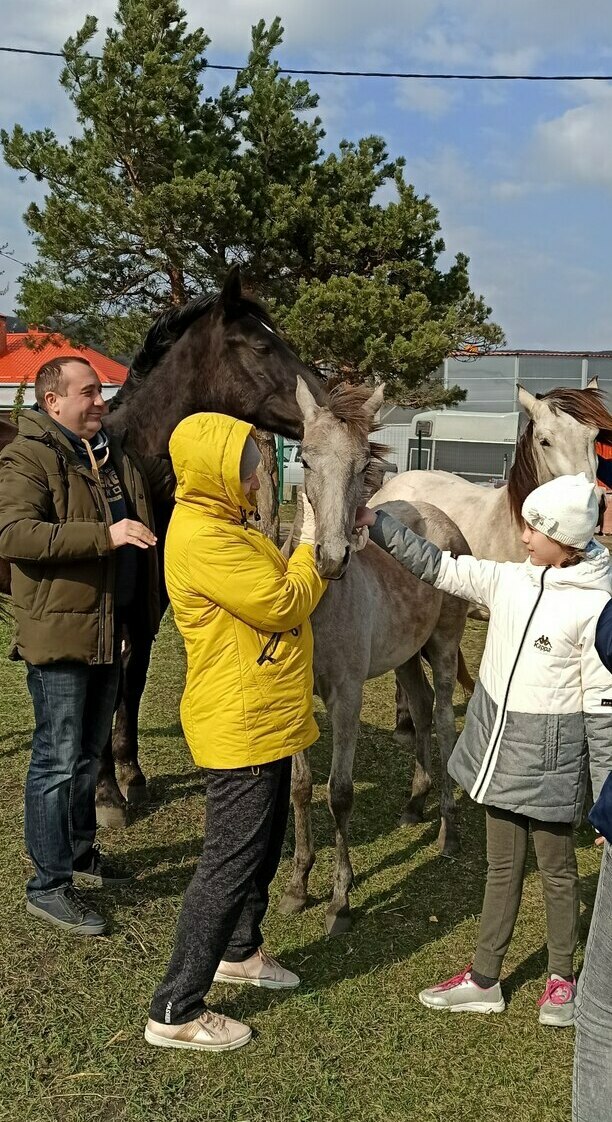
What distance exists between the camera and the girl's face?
115 inches

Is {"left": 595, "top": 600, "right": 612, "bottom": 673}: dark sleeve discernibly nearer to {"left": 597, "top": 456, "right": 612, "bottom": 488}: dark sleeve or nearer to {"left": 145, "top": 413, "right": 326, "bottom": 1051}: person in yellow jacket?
{"left": 145, "top": 413, "right": 326, "bottom": 1051}: person in yellow jacket

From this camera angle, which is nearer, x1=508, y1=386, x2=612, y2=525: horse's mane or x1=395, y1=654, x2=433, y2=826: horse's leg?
x1=508, y1=386, x2=612, y2=525: horse's mane

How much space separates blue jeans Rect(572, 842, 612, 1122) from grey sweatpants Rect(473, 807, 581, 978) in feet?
2.98

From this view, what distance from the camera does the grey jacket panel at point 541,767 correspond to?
118 inches

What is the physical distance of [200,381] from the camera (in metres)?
4.26

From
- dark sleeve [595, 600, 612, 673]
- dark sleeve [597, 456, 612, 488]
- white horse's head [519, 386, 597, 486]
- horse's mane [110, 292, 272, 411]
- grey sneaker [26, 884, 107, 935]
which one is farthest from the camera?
dark sleeve [597, 456, 612, 488]

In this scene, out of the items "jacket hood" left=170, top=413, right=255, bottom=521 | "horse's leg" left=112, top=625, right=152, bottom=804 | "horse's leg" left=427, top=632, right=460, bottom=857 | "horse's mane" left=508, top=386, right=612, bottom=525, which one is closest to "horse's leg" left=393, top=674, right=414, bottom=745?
"horse's leg" left=427, top=632, right=460, bottom=857

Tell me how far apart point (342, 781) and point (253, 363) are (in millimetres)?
1983

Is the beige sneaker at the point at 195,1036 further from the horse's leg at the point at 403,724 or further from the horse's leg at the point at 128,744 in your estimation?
the horse's leg at the point at 403,724

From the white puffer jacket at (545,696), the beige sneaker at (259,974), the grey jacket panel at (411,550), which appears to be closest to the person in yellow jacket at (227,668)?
the beige sneaker at (259,974)

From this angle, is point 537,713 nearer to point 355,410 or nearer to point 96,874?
point 355,410

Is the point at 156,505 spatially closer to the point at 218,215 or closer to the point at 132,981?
the point at 132,981

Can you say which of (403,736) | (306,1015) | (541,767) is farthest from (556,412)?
(306,1015)

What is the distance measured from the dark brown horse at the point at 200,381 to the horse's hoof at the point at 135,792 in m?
0.10
